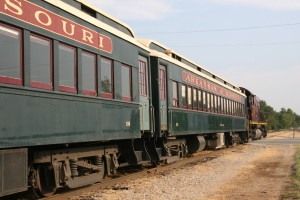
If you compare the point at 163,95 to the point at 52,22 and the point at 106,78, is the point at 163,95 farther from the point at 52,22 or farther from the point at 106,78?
the point at 52,22

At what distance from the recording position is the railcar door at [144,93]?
1037 cm

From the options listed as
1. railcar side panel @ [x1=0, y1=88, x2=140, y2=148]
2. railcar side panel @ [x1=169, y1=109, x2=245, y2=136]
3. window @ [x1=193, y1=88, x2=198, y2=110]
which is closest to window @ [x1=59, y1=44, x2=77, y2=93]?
railcar side panel @ [x1=0, y1=88, x2=140, y2=148]

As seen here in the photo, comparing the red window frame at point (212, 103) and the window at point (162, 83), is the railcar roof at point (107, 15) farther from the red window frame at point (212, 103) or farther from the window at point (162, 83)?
the red window frame at point (212, 103)

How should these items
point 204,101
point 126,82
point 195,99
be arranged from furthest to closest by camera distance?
point 204,101 < point 195,99 < point 126,82

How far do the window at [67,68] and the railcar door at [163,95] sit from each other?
4.80m

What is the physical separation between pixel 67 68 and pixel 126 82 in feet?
8.26

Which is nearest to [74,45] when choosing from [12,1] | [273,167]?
[12,1]

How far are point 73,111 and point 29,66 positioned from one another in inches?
51.0

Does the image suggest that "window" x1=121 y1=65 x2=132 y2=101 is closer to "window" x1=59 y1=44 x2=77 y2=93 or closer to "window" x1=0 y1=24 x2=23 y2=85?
"window" x1=59 y1=44 x2=77 y2=93

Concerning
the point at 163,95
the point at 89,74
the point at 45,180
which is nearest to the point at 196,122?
the point at 163,95

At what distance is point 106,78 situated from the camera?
847cm

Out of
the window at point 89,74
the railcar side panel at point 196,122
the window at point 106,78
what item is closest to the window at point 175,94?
the railcar side panel at point 196,122

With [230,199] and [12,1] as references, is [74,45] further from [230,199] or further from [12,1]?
[230,199]

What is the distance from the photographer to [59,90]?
6.76 metres
